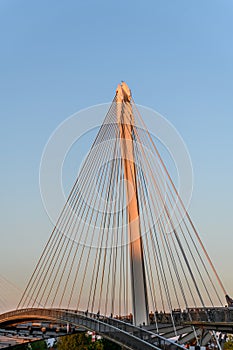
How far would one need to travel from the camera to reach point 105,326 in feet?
62.6

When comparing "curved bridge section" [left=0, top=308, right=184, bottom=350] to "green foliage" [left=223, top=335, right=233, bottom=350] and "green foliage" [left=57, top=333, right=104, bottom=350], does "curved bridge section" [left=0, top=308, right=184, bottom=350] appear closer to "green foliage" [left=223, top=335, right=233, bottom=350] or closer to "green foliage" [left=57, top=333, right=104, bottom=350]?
"green foliage" [left=223, top=335, right=233, bottom=350]

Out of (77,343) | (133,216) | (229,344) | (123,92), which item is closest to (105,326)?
(133,216)

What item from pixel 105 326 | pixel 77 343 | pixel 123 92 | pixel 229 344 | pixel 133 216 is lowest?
pixel 105 326

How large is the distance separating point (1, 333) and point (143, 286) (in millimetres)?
23899

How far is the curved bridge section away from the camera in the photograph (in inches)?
533


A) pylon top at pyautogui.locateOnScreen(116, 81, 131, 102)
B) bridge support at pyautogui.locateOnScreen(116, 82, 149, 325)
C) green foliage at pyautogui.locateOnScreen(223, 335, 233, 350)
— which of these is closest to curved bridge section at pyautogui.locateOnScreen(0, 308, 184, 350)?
bridge support at pyautogui.locateOnScreen(116, 82, 149, 325)

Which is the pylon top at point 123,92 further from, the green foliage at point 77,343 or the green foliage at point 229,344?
the green foliage at point 77,343

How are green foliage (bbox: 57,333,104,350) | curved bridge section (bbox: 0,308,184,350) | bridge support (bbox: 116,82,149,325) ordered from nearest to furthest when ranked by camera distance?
curved bridge section (bbox: 0,308,184,350), bridge support (bbox: 116,82,149,325), green foliage (bbox: 57,333,104,350)

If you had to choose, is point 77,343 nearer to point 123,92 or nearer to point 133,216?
point 133,216

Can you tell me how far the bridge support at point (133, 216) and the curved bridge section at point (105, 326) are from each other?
2127 mm

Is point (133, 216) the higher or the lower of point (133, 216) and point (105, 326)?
the higher

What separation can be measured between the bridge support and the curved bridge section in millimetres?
2127

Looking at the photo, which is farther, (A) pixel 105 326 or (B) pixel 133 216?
(B) pixel 133 216

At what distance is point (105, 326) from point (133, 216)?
6970 millimetres
